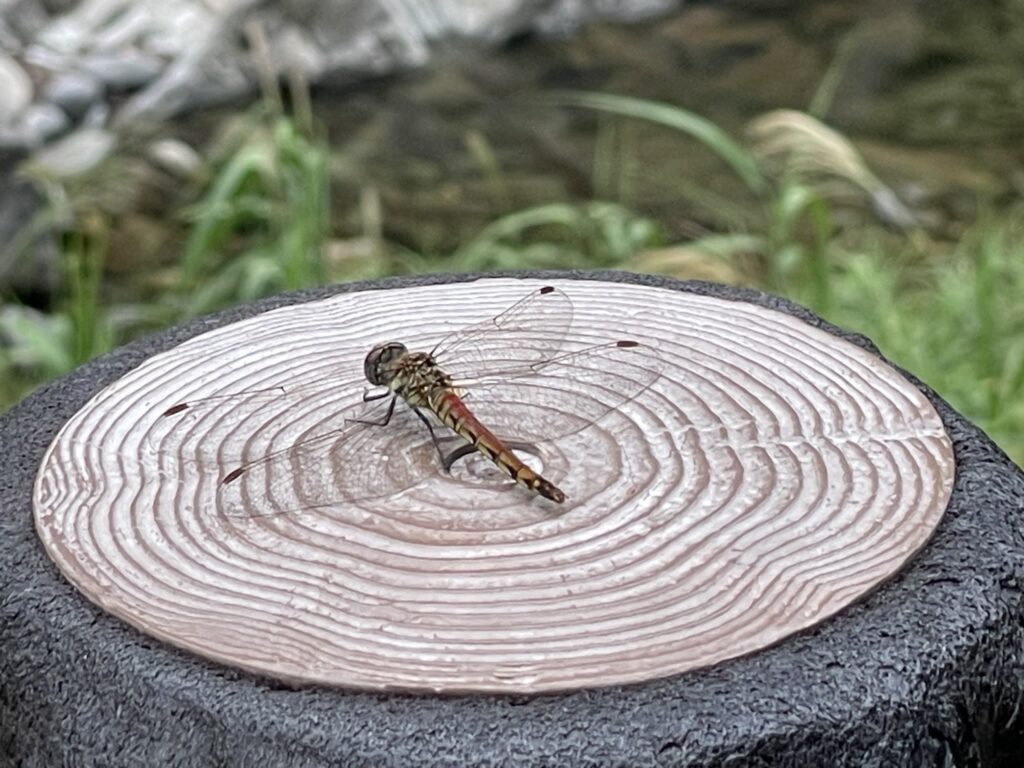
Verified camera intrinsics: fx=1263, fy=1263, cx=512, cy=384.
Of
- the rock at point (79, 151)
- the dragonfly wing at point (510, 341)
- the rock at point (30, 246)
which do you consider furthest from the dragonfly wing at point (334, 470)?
the rock at point (79, 151)

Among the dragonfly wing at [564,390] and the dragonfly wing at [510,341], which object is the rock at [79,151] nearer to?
the dragonfly wing at [510,341]

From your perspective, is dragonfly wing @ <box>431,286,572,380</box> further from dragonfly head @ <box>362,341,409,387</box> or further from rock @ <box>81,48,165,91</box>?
rock @ <box>81,48,165,91</box>

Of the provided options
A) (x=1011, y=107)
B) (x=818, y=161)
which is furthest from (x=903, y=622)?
(x=1011, y=107)

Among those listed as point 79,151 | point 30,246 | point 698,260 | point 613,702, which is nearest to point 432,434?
point 613,702

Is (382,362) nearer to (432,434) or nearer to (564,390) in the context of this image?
(432,434)

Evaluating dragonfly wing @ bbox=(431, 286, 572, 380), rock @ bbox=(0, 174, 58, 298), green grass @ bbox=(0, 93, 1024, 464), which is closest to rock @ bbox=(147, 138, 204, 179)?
rock @ bbox=(0, 174, 58, 298)

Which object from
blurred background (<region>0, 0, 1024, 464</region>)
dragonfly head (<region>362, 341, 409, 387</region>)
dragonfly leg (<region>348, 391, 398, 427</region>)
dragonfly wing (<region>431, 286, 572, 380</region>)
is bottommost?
blurred background (<region>0, 0, 1024, 464</region>)

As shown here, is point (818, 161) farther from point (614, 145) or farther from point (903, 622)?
point (614, 145)
